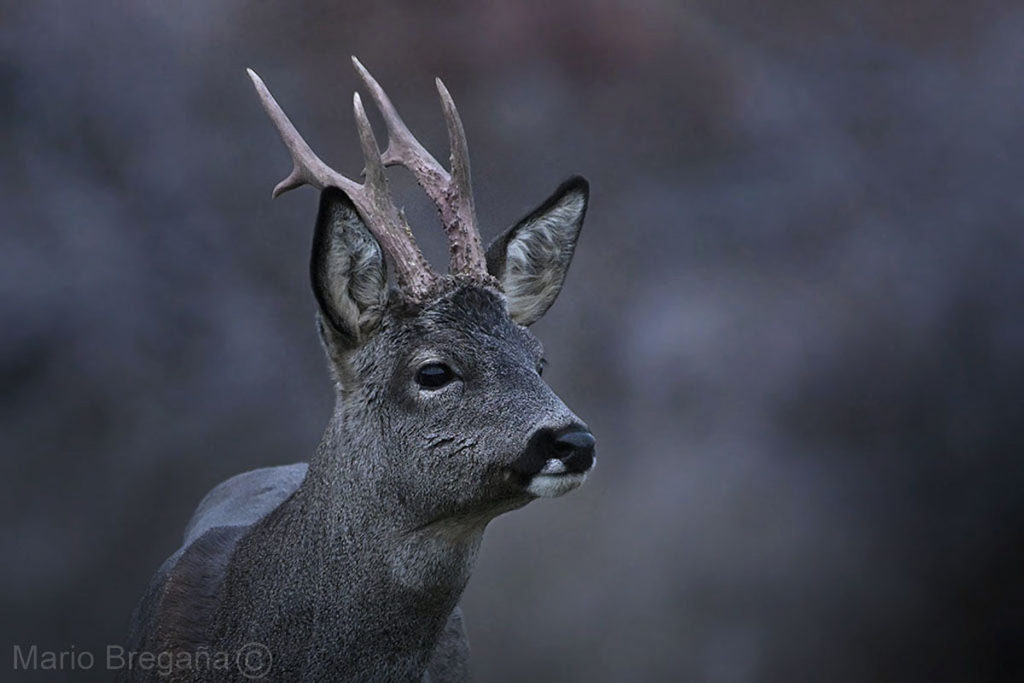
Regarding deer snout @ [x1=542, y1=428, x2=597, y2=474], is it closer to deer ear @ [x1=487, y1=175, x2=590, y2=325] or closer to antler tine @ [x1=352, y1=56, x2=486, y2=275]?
antler tine @ [x1=352, y1=56, x2=486, y2=275]

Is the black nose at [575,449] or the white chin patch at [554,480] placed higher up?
the black nose at [575,449]

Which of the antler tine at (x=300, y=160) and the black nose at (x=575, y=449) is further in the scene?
the antler tine at (x=300, y=160)

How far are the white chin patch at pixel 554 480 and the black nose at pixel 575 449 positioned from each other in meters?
0.02

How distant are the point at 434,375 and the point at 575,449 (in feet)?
1.61

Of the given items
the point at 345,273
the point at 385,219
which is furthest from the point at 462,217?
the point at 345,273

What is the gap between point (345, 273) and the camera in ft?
10.5

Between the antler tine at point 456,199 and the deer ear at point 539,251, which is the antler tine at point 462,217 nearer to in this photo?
the antler tine at point 456,199

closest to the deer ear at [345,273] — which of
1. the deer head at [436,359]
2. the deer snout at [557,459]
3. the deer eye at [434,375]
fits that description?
the deer head at [436,359]

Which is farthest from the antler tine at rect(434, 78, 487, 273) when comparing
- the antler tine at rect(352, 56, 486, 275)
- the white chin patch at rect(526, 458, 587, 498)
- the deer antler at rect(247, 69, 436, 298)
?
the white chin patch at rect(526, 458, 587, 498)

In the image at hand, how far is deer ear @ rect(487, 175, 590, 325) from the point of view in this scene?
3568 millimetres

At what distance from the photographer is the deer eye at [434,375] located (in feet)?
10.4

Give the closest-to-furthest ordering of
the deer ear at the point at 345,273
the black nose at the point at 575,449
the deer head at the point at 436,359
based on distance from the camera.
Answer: the black nose at the point at 575,449 < the deer head at the point at 436,359 < the deer ear at the point at 345,273

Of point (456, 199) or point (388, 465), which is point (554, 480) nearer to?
point (388, 465)

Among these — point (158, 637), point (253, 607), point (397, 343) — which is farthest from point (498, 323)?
point (158, 637)
